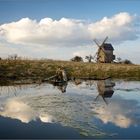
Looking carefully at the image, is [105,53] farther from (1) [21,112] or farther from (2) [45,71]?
(1) [21,112]

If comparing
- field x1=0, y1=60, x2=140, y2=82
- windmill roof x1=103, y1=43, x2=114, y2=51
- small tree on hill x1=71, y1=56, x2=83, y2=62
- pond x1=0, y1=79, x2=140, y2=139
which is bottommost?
pond x1=0, y1=79, x2=140, y2=139

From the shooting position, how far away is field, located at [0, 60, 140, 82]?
41500 mm

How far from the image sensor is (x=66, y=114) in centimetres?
2152

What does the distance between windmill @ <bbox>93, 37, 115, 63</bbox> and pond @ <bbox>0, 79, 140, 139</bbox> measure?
45.7m

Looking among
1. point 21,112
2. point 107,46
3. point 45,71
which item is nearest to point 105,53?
point 107,46

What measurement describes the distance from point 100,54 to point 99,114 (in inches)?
2319

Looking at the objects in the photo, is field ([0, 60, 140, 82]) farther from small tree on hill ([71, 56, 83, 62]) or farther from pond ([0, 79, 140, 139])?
small tree on hill ([71, 56, 83, 62])

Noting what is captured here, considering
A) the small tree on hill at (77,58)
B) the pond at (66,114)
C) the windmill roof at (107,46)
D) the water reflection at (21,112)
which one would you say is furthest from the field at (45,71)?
the small tree on hill at (77,58)

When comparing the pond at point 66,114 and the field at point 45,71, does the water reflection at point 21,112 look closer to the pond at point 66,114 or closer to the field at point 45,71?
the pond at point 66,114

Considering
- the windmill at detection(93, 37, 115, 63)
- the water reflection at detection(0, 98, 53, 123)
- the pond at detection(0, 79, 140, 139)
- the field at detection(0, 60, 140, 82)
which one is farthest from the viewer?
the windmill at detection(93, 37, 115, 63)

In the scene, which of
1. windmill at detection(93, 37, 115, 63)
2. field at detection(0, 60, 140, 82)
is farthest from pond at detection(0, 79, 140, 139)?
windmill at detection(93, 37, 115, 63)

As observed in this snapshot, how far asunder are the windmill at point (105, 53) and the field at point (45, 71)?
61.8 feet

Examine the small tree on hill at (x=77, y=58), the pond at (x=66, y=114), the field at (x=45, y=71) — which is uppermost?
the small tree on hill at (x=77, y=58)

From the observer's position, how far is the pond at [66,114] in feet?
56.1
